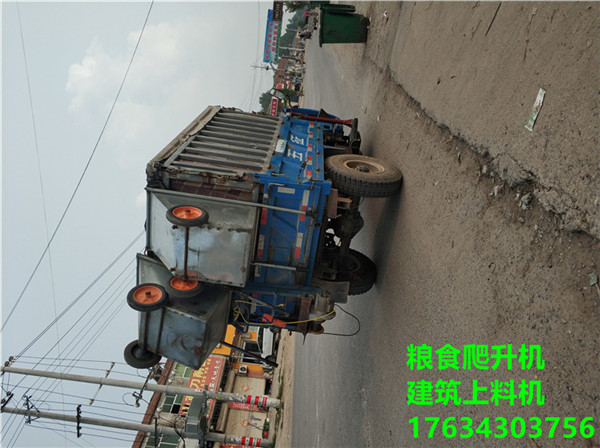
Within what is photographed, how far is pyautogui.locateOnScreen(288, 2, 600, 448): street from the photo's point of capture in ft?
7.32

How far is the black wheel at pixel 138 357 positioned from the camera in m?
4.45

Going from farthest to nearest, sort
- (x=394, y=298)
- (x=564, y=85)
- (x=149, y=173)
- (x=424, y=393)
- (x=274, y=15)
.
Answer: (x=274, y=15)
(x=394, y=298)
(x=149, y=173)
(x=424, y=393)
(x=564, y=85)

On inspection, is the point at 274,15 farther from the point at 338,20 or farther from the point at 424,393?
the point at 424,393

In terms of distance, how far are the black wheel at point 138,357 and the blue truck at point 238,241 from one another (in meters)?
0.01

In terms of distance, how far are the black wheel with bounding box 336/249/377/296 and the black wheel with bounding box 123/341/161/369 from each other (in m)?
2.76

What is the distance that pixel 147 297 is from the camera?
4.13 metres

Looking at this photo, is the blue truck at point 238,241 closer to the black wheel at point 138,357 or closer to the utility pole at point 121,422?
the black wheel at point 138,357

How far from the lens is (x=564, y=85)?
2518 millimetres

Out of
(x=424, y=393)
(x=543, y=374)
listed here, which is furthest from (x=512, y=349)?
(x=424, y=393)

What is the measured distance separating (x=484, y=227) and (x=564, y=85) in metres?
1.16

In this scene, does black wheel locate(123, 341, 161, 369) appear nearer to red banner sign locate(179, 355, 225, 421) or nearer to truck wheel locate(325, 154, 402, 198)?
truck wheel locate(325, 154, 402, 198)

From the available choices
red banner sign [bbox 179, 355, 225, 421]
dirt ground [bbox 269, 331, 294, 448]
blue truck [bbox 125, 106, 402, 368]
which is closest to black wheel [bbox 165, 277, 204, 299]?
blue truck [bbox 125, 106, 402, 368]

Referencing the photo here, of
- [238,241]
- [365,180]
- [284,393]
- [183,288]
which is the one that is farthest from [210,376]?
[365,180]

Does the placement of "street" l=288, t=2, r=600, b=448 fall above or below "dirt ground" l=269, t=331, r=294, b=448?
above
